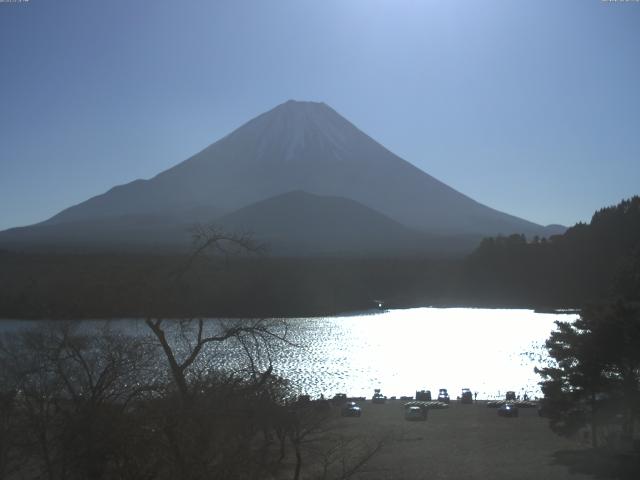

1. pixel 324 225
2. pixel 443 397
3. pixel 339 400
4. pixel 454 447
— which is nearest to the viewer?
pixel 454 447

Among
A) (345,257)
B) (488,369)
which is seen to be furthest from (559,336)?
(345,257)

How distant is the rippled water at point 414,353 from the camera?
22156mm

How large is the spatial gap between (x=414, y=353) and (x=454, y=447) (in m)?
18.7

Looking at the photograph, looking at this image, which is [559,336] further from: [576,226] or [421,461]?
[576,226]

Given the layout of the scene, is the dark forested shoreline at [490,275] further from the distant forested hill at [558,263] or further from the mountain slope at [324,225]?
the mountain slope at [324,225]

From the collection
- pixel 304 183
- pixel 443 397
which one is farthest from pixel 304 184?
pixel 443 397

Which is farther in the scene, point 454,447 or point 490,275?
point 490,275

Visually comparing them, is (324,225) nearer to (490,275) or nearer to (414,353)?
(490,275)

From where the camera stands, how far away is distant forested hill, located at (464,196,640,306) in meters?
43.4

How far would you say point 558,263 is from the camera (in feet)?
153

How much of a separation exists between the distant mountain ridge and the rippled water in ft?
134

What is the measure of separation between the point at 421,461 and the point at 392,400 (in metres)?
8.67

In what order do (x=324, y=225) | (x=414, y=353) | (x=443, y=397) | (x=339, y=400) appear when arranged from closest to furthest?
(x=339, y=400) → (x=443, y=397) → (x=414, y=353) → (x=324, y=225)

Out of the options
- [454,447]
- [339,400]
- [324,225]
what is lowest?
[454,447]
